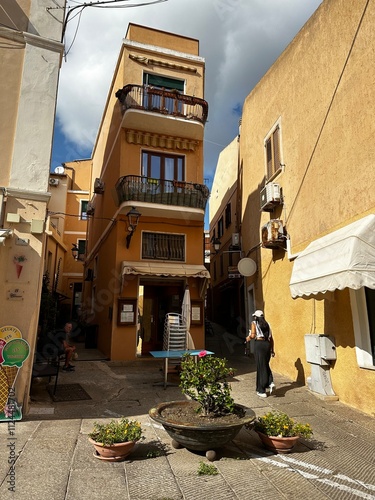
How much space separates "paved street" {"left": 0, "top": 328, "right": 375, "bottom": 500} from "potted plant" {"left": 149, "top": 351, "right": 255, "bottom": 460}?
269 millimetres

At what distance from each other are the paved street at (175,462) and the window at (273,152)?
6.91m

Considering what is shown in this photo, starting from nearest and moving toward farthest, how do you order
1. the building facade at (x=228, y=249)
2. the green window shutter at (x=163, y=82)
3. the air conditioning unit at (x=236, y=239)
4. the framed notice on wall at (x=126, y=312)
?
the framed notice on wall at (x=126, y=312)
the green window shutter at (x=163, y=82)
the air conditioning unit at (x=236, y=239)
the building facade at (x=228, y=249)

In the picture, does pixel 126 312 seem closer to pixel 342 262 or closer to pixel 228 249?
pixel 342 262

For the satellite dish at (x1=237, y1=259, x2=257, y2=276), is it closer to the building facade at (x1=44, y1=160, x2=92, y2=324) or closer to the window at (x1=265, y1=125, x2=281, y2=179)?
the window at (x1=265, y1=125, x2=281, y2=179)

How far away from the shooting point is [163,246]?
41.7ft

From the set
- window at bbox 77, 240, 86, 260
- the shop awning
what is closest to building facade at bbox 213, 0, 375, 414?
the shop awning

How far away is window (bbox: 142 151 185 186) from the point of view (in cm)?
1312

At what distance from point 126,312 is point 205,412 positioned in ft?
24.0

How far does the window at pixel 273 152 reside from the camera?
35.2ft

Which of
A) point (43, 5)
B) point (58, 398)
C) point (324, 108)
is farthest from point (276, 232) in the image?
point (43, 5)

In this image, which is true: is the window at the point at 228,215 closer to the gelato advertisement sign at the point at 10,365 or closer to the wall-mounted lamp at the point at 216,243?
the wall-mounted lamp at the point at 216,243

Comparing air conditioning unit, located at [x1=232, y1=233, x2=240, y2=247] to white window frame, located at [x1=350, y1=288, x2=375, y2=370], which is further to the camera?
air conditioning unit, located at [x1=232, y1=233, x2=240, y2=247]

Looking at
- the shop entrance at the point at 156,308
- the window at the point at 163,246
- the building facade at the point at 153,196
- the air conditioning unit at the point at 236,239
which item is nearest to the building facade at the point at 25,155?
the building facade at the point at 153,196

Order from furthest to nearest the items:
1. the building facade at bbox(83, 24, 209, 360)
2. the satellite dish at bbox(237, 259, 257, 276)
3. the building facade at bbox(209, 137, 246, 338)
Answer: the building facade at bbox(209, 137, 246, 338) → the satellite dish at bbox(237, 259, 257, 276) → the building facade at bbox(83, 24, 209, 360)
